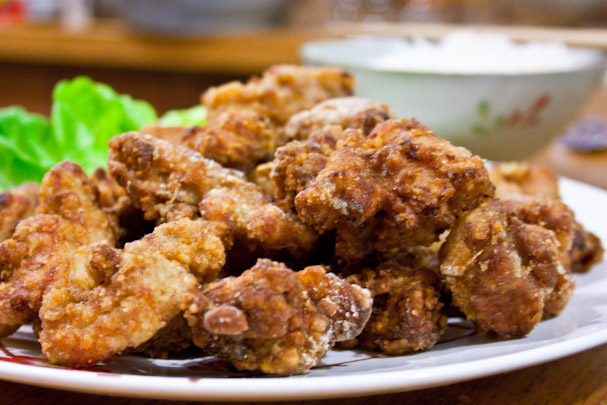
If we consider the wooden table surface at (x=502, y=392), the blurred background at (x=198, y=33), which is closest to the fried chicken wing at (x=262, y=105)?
the wooden table surface at (x=502, y=392)

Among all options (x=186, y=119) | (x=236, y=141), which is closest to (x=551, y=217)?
(x=236, y=141)

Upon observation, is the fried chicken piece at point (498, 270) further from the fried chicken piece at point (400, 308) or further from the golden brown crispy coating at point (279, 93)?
the golden brown crispy coating at point (279, 93)

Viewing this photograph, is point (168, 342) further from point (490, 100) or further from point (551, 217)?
point (490, 100)

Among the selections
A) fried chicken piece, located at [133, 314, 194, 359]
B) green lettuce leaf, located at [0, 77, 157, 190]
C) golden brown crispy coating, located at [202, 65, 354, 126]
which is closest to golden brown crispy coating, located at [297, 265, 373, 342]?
fried chicken piece, located at [133, 314, 194, 359]

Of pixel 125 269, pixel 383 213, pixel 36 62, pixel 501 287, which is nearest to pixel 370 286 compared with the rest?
pixel 383 213

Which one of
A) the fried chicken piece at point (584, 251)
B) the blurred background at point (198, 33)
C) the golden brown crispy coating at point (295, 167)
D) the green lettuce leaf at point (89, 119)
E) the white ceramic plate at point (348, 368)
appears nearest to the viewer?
the white ceramic plate at point (348, 368)

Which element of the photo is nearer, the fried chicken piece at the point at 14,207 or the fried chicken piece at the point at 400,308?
the fried chicken piece at the point at 400,308

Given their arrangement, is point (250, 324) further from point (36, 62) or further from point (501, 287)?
point (36, 62)
